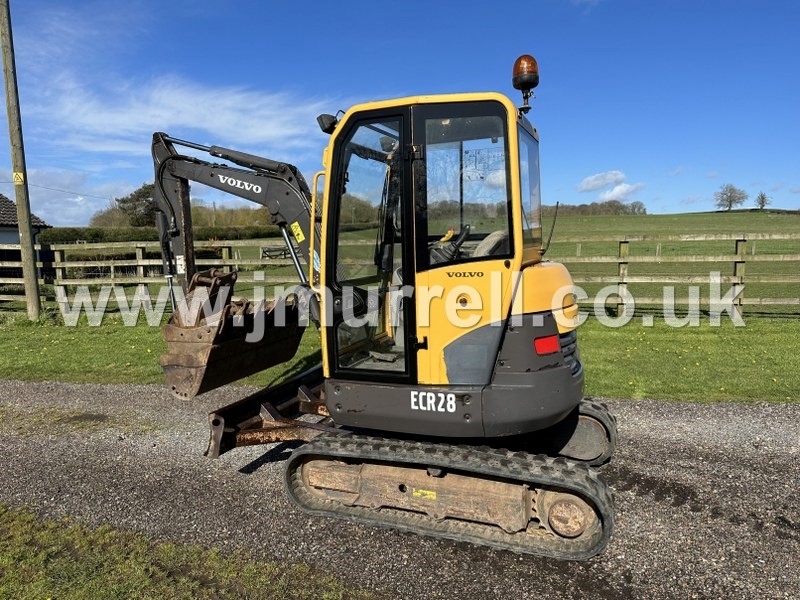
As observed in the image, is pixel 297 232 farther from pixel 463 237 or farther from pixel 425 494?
pixel 425 494

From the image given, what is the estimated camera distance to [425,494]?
13.4 feet

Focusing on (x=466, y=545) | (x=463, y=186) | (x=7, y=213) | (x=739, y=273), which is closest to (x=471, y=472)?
(x=466, y=545)

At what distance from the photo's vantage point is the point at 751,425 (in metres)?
6.00

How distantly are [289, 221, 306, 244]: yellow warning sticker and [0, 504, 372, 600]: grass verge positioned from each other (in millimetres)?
2851

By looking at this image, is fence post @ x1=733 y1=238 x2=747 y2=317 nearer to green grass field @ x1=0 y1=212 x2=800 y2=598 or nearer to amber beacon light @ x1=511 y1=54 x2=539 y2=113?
green grass field @ x1=0 y1=212 x2=800 y2=598

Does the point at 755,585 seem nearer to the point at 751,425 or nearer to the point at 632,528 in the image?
the point at 632,528

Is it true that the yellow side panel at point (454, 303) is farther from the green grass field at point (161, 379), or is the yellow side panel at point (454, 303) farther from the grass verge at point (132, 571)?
the grass verge at point (132, 571)

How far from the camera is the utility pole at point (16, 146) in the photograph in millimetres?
12188

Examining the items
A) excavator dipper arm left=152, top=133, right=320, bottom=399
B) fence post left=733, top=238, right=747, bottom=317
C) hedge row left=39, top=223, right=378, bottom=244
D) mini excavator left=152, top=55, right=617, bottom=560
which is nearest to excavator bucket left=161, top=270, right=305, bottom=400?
excavator dipper arm left=152, top=133, right=320, bottom=399

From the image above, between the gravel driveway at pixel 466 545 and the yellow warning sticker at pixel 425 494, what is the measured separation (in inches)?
11.9

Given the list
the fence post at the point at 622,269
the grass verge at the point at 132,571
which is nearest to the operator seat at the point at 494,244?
the grass verge at the point at 132,571

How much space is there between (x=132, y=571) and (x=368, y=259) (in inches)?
107

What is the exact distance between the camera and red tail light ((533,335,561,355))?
155 inches

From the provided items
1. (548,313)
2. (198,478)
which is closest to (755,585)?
(548,313)
